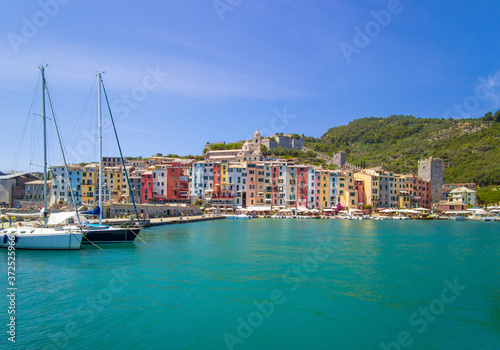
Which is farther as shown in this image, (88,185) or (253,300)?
(88,185)

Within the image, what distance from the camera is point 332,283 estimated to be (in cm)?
1853

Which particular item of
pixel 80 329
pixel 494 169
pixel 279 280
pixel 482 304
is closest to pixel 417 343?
pixel 482 304

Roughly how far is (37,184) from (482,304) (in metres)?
78.9

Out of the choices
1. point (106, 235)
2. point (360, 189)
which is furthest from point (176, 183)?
point (106, 235)

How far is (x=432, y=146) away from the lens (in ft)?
419

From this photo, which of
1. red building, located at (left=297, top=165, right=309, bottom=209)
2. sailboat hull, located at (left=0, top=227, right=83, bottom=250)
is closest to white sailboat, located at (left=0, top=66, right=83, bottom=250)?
sailboat hull, located at (left=0, top=227, right=83, bottom=250)

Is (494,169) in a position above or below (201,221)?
above

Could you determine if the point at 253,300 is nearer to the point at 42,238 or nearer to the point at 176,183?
the point at 42,238

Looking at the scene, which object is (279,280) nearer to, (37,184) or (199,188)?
(199,188)

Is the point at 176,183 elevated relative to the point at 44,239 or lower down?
elevated

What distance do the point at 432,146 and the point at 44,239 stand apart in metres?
134

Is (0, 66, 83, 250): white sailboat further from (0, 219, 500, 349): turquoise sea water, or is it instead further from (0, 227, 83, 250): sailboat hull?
(0, 219, 500, 349): turquoise sea water

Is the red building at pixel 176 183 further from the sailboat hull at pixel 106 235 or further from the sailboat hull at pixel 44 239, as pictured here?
the sailboat hull at pixel 44 239

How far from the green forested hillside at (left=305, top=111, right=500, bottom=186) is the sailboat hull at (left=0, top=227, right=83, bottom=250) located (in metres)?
103
